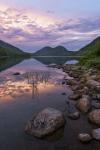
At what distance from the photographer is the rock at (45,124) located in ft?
46.1

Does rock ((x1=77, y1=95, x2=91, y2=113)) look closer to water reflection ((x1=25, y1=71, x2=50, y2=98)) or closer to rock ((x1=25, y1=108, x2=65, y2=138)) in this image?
rock ((x1=25, y1=108, x2=65, y2=138))

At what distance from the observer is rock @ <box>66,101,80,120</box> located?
17.1 meters

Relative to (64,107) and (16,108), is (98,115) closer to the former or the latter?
(64,107)

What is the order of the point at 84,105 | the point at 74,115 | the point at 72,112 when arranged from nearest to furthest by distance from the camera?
the point at 74,115, the point at 72,112, the point at 84,105

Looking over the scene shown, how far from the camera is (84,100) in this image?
63.7ft

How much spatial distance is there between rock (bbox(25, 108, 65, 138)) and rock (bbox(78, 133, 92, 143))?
1778mm

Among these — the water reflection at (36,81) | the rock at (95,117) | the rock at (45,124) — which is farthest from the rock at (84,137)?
the water reflection at (36,81)

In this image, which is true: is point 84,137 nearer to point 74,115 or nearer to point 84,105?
point 74,115

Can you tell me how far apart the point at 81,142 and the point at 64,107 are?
6915 millimetres

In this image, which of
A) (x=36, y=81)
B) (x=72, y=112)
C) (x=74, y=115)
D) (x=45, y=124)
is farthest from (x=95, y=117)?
(x=36, y=81)

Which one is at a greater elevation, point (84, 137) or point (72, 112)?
point (72, 112)

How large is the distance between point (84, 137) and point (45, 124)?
2459 mm

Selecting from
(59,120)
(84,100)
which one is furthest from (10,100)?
(59,120)

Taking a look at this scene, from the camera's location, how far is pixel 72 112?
18422 millimetres
